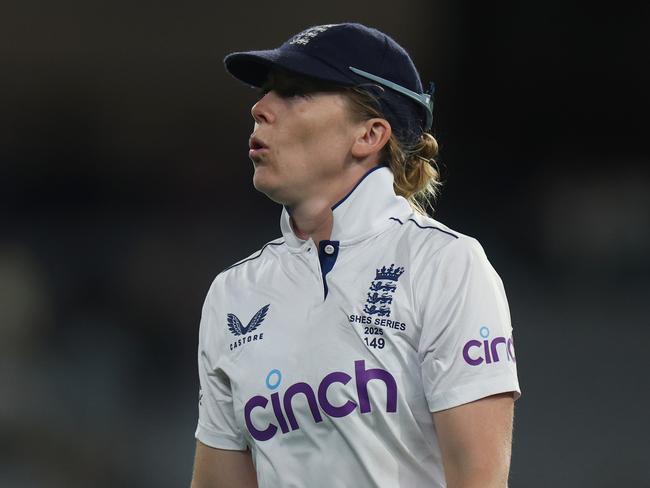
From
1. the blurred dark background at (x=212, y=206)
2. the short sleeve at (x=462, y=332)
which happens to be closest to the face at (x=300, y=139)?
the short sleeve at (x=462, y=332)

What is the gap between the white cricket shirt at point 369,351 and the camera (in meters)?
1.86

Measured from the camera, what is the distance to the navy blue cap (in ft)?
6.64

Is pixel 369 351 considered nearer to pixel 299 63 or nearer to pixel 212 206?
pixel 299 63

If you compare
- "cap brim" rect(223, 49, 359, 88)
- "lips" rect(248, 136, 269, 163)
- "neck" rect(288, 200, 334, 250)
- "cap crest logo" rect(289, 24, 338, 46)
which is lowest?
"neck" rect(288, 200, 334, 250)

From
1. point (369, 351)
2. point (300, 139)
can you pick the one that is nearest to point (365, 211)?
point (300, 139)

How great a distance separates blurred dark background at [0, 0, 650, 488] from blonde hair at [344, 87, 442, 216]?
3.22 meters

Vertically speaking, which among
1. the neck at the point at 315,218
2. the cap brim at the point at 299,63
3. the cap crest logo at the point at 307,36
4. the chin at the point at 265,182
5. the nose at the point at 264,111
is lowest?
the neck at the point at 315,218

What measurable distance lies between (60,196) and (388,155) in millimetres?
3824

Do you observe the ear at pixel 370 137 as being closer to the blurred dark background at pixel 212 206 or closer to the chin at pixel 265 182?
the chin at pixel 265 182

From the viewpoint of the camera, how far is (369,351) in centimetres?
190

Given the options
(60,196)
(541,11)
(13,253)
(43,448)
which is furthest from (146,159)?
(541,11)

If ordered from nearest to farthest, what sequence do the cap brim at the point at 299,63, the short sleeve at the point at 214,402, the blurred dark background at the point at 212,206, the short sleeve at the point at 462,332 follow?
1. the short sleeve at the point at 462,332
2. the cap brim at the point at 299,63
3. the short sleeve at the point at 214,402
4. the blurred dark background at the point at 212,206

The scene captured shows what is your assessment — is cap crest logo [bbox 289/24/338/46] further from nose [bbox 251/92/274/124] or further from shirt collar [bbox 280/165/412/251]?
shirt collar [bbox 280/165/412/251]

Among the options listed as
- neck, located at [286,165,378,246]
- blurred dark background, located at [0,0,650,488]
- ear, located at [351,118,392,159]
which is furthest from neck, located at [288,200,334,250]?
blurred dark background, located at [0,0,650,488]
